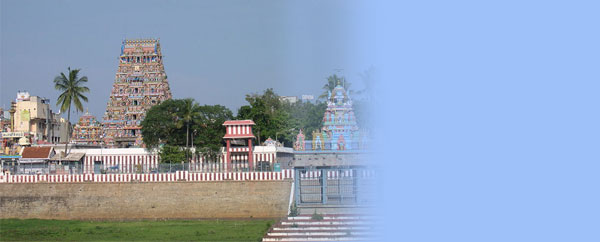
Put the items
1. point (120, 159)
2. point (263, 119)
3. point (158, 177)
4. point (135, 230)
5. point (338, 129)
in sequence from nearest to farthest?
point (135, 230)
point (158, 177)
point (338, 129)
point (120, 159)
point (263, 119)

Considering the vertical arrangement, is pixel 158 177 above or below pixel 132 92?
below

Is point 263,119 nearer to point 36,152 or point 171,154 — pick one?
point 171,154

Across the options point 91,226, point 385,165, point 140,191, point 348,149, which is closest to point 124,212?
point 140,191

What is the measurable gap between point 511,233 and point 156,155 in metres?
47.3

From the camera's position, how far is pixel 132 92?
89.5 m

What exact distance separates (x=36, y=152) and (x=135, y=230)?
23.6 m

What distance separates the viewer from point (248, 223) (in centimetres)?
5162

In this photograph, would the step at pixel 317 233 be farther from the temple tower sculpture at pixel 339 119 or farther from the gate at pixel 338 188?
the temple tower sculpture at pixel 339 119

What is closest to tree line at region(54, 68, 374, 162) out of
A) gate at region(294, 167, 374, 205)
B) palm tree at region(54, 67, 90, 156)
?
palm tree at region(54, 67, 90, 156)

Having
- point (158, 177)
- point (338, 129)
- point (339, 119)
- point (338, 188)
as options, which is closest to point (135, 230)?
point (158, 177)

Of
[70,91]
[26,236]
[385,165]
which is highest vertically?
[70,91]

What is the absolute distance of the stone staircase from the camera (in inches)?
1468

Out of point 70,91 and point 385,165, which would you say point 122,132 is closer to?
point 70,91

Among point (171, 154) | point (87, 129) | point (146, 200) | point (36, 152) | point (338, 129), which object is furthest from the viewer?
point (87, 129)
